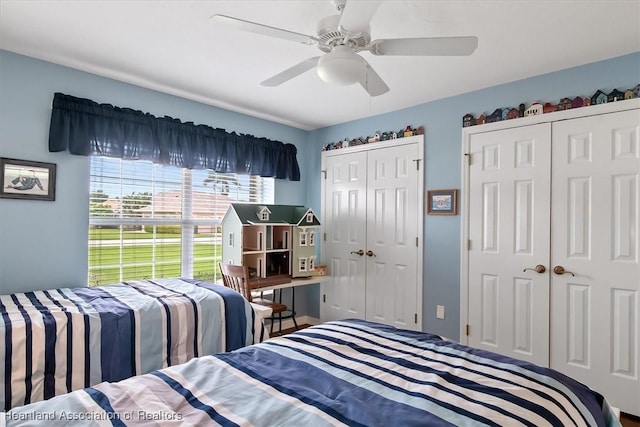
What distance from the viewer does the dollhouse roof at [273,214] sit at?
138 inches

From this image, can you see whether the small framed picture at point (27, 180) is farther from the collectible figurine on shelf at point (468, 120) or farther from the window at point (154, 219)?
the collectible figurine on shelf at point (468, 120)

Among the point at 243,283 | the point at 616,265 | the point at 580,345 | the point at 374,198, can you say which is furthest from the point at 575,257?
the point at 243,283

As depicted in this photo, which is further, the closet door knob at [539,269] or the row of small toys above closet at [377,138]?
the row of small toys above closet at [377,138]

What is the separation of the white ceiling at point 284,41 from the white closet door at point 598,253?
602 millimetres

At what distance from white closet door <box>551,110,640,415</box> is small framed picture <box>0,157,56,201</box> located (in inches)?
151

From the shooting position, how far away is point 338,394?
118 centimetres

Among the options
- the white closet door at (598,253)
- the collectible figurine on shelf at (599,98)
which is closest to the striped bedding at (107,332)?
the white closet door at (598,253)

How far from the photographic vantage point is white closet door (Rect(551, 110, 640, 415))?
7.96 ft

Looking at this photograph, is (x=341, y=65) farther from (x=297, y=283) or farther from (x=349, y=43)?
(x=297, y=283)

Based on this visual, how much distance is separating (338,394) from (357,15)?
1439mm

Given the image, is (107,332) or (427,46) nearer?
(427,46)

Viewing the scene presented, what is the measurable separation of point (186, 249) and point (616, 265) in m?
3.56

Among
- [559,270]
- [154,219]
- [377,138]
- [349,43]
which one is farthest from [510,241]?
[154,219]

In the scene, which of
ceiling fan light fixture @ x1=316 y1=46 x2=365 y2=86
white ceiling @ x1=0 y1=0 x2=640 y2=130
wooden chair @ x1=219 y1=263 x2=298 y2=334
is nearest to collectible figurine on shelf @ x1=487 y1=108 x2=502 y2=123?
white ceiling @ x1=0 y1=0 x2=640 y2=130
